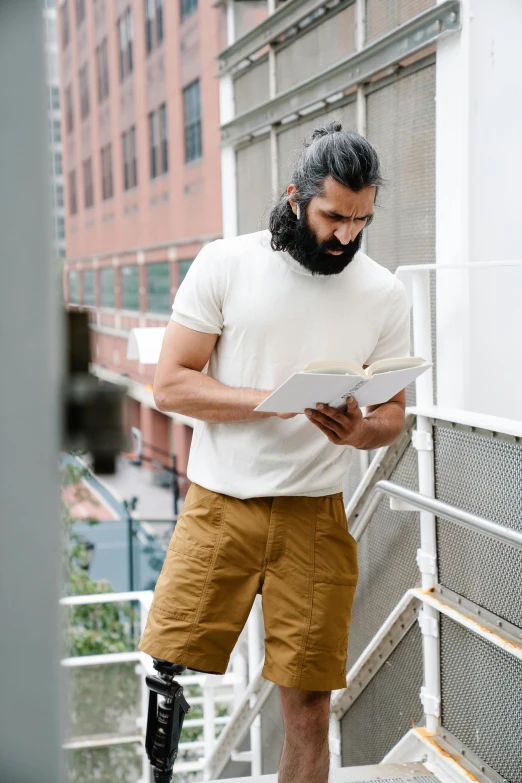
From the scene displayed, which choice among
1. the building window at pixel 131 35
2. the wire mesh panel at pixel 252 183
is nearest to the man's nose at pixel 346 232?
the wire mesh panel at pixel 252 183

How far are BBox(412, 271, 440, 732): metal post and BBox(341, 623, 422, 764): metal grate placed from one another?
0.62 feet

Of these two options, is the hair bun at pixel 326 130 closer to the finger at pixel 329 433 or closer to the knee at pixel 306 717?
the finger at pixel 329 433

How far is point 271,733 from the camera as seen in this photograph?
433 cm

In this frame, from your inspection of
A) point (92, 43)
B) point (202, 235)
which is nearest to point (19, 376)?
point (92, 43)

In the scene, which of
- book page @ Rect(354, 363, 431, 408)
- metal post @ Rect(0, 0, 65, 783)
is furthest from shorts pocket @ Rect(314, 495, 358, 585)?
metal post @ Rect(0, 0, 65, 783)

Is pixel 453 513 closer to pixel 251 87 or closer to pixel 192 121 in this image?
pixel 251 87

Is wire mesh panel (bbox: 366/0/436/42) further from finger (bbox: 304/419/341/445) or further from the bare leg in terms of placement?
the bare leg

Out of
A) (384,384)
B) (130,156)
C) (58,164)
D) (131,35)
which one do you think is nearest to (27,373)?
(58,164)

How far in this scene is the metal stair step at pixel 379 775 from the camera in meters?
2.39

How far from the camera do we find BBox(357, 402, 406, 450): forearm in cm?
180

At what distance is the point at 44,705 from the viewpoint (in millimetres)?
485

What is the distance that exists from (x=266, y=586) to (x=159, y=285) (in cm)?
1129

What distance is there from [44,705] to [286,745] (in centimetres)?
159

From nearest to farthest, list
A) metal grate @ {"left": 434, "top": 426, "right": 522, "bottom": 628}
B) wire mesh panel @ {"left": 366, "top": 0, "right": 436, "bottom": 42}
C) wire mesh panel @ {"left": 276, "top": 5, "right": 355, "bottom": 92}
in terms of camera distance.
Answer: metal grate @ {"left": 434, "top": 426, "right": 522, "bottom": 628}, wire mesh panel @ {"left": 366, "top": 0, "right": 436, "bottom": 42}, wire mesh panel @ {"left": 276, "top": 5, "right": 355, "bottom": 92}
